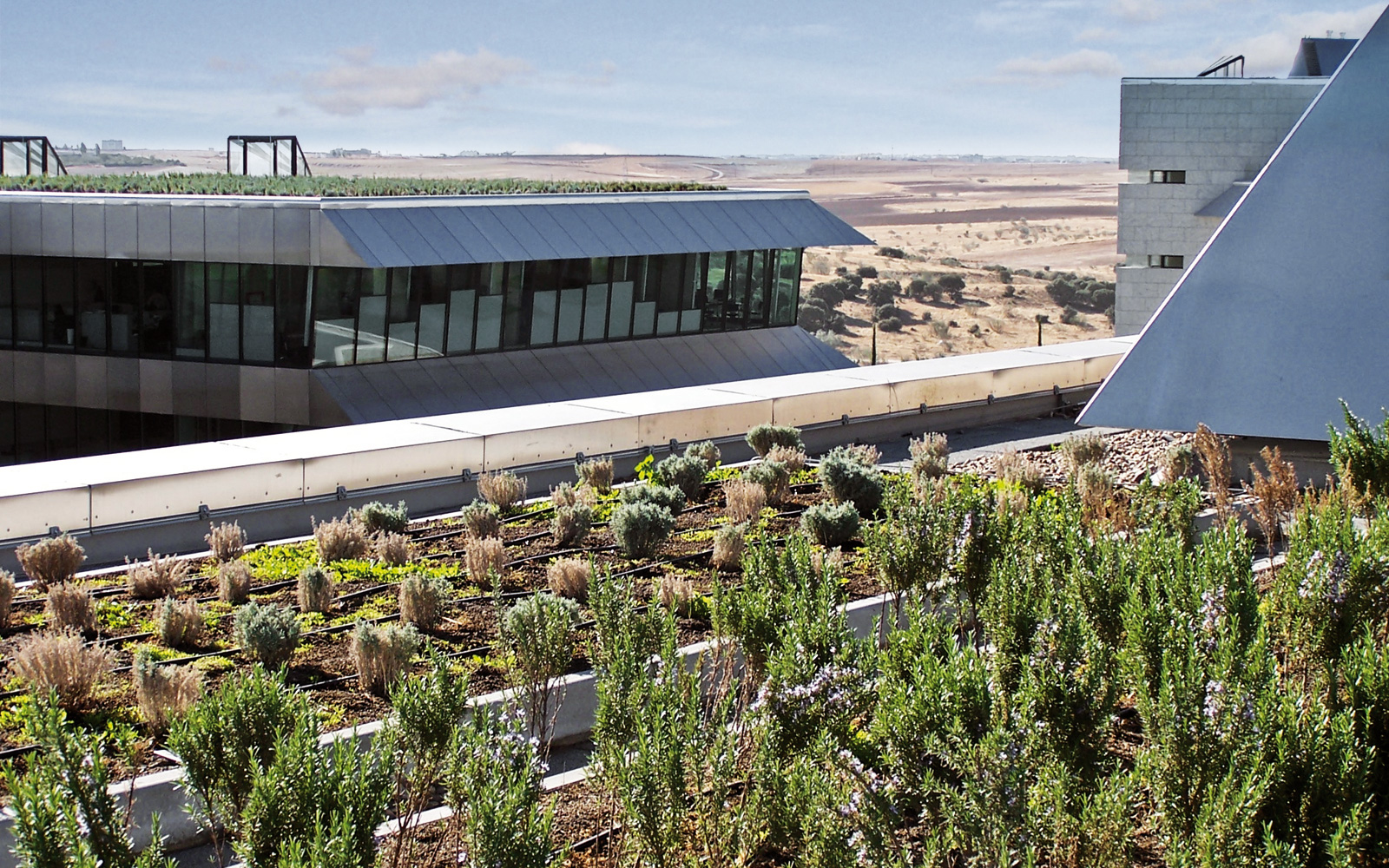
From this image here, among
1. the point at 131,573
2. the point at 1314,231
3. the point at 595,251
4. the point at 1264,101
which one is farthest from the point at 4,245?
the point at 1264,101

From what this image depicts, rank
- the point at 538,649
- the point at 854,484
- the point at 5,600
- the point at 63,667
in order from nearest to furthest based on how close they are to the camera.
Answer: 1. the point at 538,649
2. the point at 63,667
3. the point at 5,600
4. the point at 854,484

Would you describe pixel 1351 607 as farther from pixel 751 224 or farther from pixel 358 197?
pixel 751 224

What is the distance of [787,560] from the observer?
8195 millimetres

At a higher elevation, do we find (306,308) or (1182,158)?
(1182,158)

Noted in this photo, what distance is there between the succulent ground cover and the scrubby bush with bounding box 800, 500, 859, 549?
4.06m

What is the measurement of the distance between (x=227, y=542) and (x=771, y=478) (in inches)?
202

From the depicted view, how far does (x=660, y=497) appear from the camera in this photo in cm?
1315

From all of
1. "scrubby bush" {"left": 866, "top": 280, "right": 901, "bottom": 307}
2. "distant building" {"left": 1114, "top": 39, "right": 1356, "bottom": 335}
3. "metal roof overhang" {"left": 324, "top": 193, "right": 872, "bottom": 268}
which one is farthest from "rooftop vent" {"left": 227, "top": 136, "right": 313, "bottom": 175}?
"scrubby bush" {"left": 866, "top": 280, "right": 901, "bottom": 307}

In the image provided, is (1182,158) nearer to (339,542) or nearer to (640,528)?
(640,528)

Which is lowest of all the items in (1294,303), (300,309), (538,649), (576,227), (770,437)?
(538,649)

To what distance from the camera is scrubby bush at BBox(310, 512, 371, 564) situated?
11.8 m

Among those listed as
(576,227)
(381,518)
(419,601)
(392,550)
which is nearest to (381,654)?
(419,601)

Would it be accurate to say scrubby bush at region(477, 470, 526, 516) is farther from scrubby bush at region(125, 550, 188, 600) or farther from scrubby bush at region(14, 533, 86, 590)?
scrubby bush at region(14, 533, 86, 590)

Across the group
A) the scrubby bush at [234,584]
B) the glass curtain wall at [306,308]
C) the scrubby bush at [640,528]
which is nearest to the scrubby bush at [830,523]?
the scrubby bush at [640,528]
